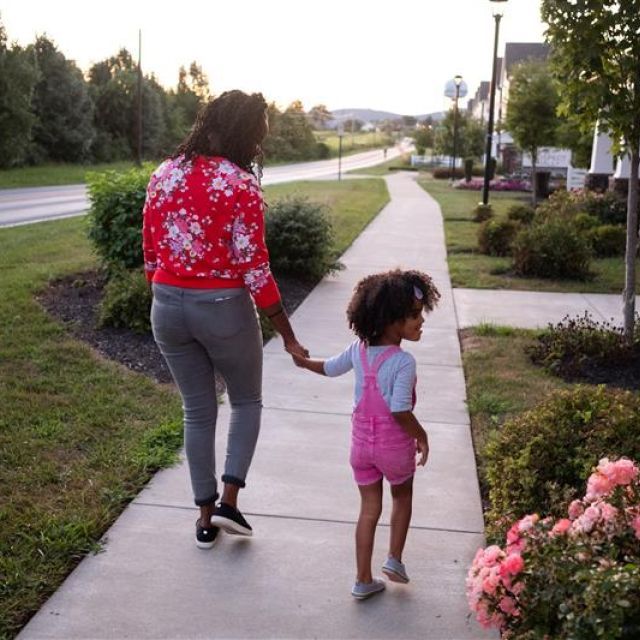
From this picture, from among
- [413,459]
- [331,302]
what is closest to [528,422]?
[413,459]

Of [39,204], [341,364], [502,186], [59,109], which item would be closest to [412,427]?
[341,364]

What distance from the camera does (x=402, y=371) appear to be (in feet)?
10.2

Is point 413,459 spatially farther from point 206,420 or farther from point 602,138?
point 602,138

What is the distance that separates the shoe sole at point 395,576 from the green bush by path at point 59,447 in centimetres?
122

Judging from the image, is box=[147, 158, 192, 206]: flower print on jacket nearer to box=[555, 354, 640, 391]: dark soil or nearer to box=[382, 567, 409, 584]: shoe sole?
box=[382, 567, 409, 584]: shoe sole

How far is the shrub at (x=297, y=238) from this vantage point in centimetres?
1061

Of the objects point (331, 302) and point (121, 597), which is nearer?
point (121, 597)

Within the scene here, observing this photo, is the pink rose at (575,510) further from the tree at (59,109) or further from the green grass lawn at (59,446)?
the tree at (59,109)

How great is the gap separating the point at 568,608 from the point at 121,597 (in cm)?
177

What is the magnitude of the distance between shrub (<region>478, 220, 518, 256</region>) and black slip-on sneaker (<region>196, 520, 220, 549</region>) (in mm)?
10794

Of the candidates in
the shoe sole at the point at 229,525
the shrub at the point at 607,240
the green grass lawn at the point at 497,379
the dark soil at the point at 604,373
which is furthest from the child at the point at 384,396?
the shrub at the point at 607,240

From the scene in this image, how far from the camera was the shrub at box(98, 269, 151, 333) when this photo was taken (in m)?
7.41

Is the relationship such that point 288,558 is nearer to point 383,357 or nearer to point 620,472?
point 383,357

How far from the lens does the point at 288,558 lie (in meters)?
3.62
